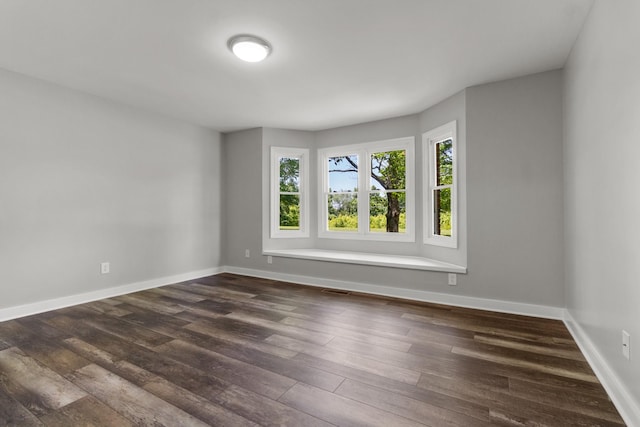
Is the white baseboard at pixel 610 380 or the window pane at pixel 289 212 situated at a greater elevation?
the window pane at pixel 289 212

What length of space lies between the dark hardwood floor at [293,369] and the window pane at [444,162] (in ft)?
5.39

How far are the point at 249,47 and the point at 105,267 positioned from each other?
3147mm

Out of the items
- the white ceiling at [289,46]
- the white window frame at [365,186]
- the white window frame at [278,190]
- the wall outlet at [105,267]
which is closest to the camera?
the white ceiling at [289,46]

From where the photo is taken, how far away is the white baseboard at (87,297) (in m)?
3.06

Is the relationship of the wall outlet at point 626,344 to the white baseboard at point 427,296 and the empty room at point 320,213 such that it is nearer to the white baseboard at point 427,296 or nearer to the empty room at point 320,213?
the empty room at point 320,213

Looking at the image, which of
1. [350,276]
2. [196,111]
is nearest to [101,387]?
[350,276]

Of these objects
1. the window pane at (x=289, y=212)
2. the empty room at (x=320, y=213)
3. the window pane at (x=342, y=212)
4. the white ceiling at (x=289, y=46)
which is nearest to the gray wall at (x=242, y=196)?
the empty room at (x=320, y=213)

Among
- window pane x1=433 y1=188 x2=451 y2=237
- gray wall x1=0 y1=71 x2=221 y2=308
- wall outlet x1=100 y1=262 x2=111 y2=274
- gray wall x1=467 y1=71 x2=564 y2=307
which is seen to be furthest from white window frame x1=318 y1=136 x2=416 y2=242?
wall outlet x1=100 y1=262 x2=111 y2=274

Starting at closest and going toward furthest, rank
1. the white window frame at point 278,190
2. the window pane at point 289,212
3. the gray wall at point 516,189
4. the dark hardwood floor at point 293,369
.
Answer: the dark hardwood floor at point 293,369 → the gray wall at point 516,189 → the white window frame at point 278,190 → the window pane at point 289,212

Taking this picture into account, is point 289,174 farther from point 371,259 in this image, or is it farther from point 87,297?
point 87,297

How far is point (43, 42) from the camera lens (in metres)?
2.54

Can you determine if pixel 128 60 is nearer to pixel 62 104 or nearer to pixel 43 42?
pixel 43 42

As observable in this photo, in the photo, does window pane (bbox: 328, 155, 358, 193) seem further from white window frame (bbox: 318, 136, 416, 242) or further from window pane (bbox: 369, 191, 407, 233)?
window pane (bbox: 369, 191, 407, 233)

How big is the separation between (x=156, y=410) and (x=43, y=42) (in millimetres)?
2961
